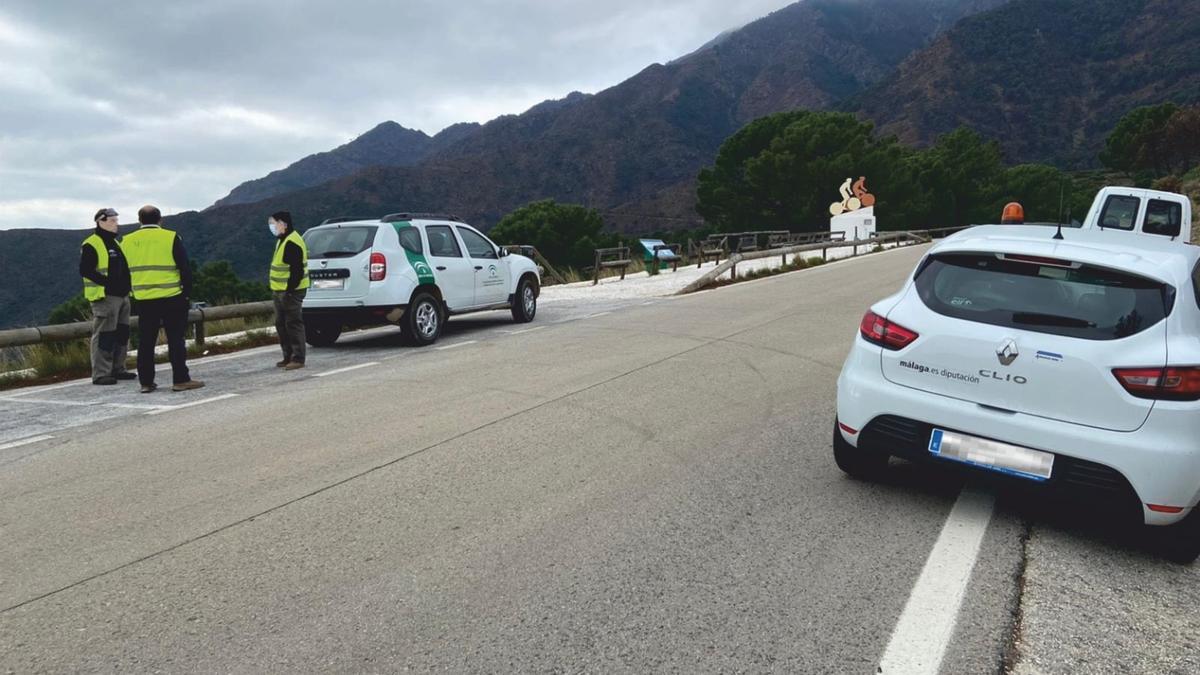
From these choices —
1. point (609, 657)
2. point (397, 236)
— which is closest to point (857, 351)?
point (609, 657)

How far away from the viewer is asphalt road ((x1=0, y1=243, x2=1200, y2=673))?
2.95 metres

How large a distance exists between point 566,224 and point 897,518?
77.6 m

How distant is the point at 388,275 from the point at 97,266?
352cm

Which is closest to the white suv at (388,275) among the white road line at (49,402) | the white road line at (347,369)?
the white road line at (347,369)

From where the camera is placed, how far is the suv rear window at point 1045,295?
3.79 metres

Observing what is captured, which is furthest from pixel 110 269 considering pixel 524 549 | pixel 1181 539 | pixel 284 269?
pixel 1181 539

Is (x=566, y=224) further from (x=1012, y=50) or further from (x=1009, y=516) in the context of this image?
(x=1012, y=50)

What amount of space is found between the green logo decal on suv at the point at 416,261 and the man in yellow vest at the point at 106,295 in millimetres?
3565

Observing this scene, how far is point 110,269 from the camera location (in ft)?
29.6

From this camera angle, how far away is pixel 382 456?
546cm

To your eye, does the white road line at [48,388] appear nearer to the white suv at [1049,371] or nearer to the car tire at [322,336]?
the car tire at [322,336]

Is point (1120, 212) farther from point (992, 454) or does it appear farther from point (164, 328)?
point (164, 328)

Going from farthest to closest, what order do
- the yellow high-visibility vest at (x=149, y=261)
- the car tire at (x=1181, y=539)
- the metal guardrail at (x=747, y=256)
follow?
1. the metal guardrail at (x=747, y=256)
2. the yellow high-visibility vest at (x=149, y=261)
3. the car tire at (x=1181, y=539)

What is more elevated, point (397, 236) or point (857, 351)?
point (397, 236)
